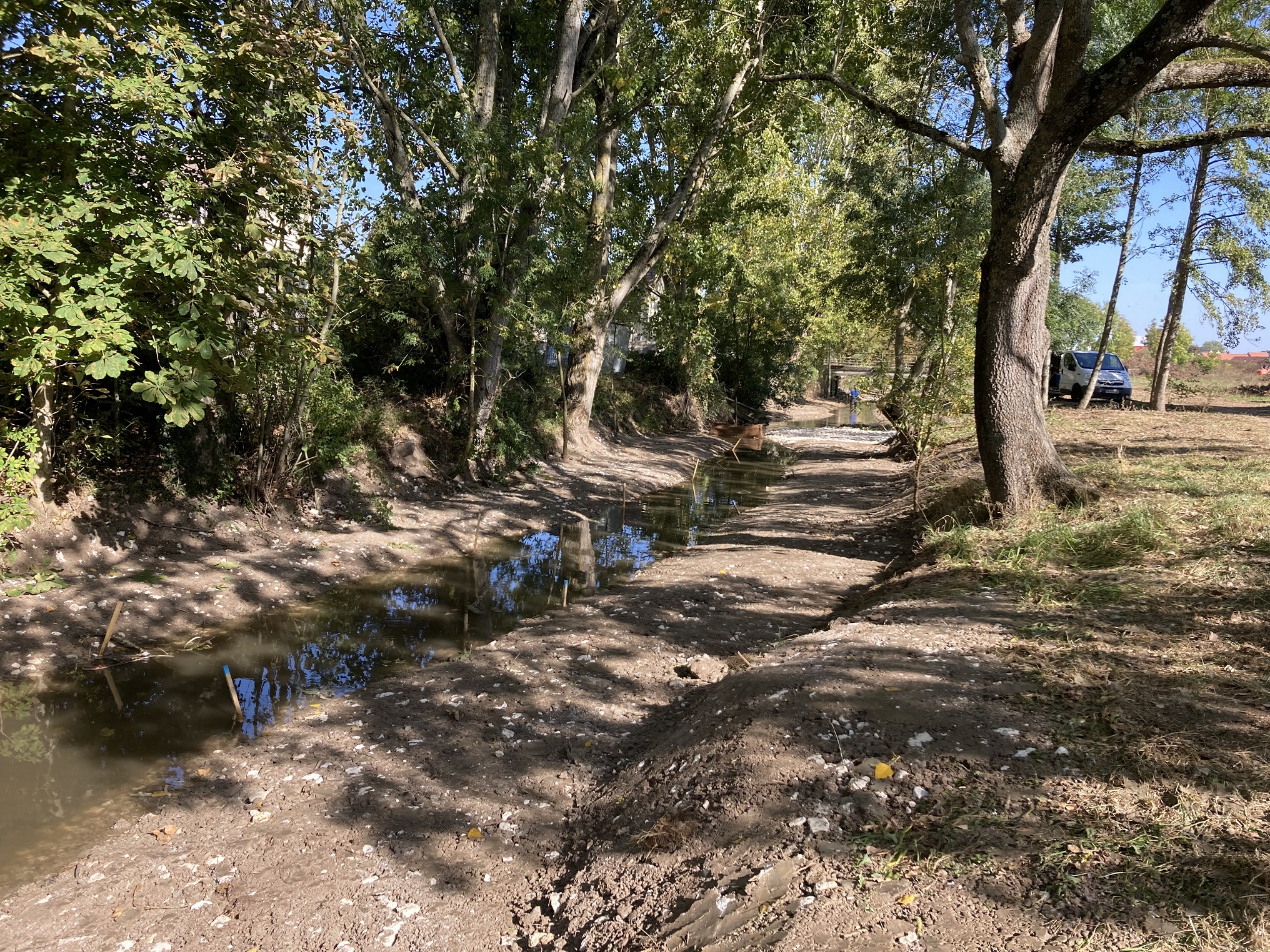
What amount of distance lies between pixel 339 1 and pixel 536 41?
18.9ft

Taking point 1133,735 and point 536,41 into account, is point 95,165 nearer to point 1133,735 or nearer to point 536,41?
point 1133,735

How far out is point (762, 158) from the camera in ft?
73.6

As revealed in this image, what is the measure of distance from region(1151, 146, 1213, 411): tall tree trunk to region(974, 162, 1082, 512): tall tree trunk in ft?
51.5

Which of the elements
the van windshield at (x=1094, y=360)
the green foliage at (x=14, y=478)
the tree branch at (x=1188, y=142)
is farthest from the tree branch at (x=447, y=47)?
the van windshield at (x=1094, y=360)

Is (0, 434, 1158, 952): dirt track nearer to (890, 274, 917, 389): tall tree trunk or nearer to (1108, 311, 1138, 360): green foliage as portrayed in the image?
(890, 274, 917, 389): tall tree trunk

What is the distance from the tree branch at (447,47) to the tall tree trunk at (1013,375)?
405 inches

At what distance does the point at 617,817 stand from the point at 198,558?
23.7ft

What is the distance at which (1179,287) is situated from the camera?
826 inches

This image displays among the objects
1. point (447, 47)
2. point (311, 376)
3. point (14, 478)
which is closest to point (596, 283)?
point (447, 47)

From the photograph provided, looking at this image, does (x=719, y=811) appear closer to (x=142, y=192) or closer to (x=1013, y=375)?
(x=1013, y=375)

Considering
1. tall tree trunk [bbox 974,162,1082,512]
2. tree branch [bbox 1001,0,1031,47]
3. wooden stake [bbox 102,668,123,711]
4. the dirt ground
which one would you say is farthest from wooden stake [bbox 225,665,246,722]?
tree branch [bbox 1001,0,1031,47]

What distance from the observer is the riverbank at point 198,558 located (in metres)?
7.02

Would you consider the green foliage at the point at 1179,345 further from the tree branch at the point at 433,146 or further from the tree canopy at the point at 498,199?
the tree branch at the point at 433,146

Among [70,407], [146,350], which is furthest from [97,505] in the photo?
[146,350]
